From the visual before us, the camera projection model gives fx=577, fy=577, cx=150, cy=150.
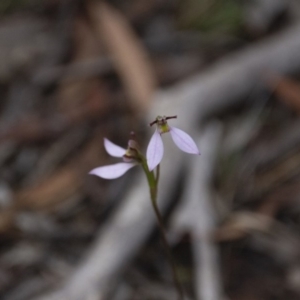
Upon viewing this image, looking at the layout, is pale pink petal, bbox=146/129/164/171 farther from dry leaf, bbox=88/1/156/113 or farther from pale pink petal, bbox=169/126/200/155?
dry leaf, bbox=88/1/156/113

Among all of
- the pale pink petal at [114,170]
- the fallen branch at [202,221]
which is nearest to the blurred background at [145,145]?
the fallen branch at [202,221]

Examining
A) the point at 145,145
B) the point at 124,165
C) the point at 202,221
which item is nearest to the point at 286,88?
the point at 145,145

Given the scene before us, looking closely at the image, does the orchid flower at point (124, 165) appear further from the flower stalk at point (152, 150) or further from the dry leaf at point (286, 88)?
the dry leaf at point (286, 88)

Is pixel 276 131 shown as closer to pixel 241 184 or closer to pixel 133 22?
pixel 241 184

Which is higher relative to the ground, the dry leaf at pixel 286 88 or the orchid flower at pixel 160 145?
the dry leaf at pixel 286 88

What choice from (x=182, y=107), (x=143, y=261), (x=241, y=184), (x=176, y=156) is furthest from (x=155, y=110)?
(x=143, y=261)

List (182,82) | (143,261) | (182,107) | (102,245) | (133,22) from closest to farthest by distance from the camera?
1. (102,245)
2. (143,261)
3. (182,107)
4. (182,82)
5. (133,22)

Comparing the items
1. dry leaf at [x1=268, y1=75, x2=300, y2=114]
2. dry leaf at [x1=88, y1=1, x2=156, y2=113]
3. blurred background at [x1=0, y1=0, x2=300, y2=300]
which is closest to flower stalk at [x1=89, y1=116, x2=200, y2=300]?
blurred background at [x1=0, y1=0, x2=300, y2=300]
